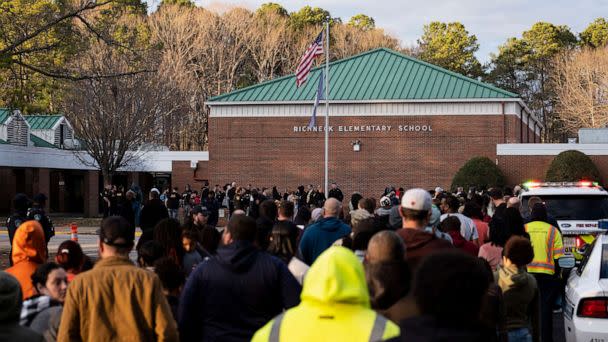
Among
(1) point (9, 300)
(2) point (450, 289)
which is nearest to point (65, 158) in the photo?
(1) point (9, 300)

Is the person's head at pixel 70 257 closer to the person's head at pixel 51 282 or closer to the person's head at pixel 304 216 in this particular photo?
the person's head at pixel 51 282

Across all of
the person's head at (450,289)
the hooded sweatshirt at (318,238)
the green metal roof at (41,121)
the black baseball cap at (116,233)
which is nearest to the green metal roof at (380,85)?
the green metal roof at (41,121)

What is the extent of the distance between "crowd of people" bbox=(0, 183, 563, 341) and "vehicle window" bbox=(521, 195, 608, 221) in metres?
5.08

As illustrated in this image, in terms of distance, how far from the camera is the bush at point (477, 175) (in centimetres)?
4209

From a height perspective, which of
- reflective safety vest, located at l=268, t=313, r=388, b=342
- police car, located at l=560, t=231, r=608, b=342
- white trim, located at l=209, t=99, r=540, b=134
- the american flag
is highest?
the american flag

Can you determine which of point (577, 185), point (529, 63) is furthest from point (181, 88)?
point (577, 185)

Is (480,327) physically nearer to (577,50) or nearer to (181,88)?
(181,88)

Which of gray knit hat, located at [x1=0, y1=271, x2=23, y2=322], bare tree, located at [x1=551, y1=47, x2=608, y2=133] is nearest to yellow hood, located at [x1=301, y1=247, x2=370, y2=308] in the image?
gray knit hat, located at [x1=0, y1=271, x2=23, y2=322]

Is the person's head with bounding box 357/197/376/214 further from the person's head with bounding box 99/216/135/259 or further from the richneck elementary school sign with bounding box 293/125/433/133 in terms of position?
the richneck elementary school sign with bounding box 293/125/433/133

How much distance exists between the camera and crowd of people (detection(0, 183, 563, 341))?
12.8ft

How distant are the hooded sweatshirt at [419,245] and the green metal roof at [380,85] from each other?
39.7 metres

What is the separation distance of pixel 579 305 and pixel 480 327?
5501mm

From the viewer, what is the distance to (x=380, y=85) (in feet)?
157

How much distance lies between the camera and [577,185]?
1694 centimetres
